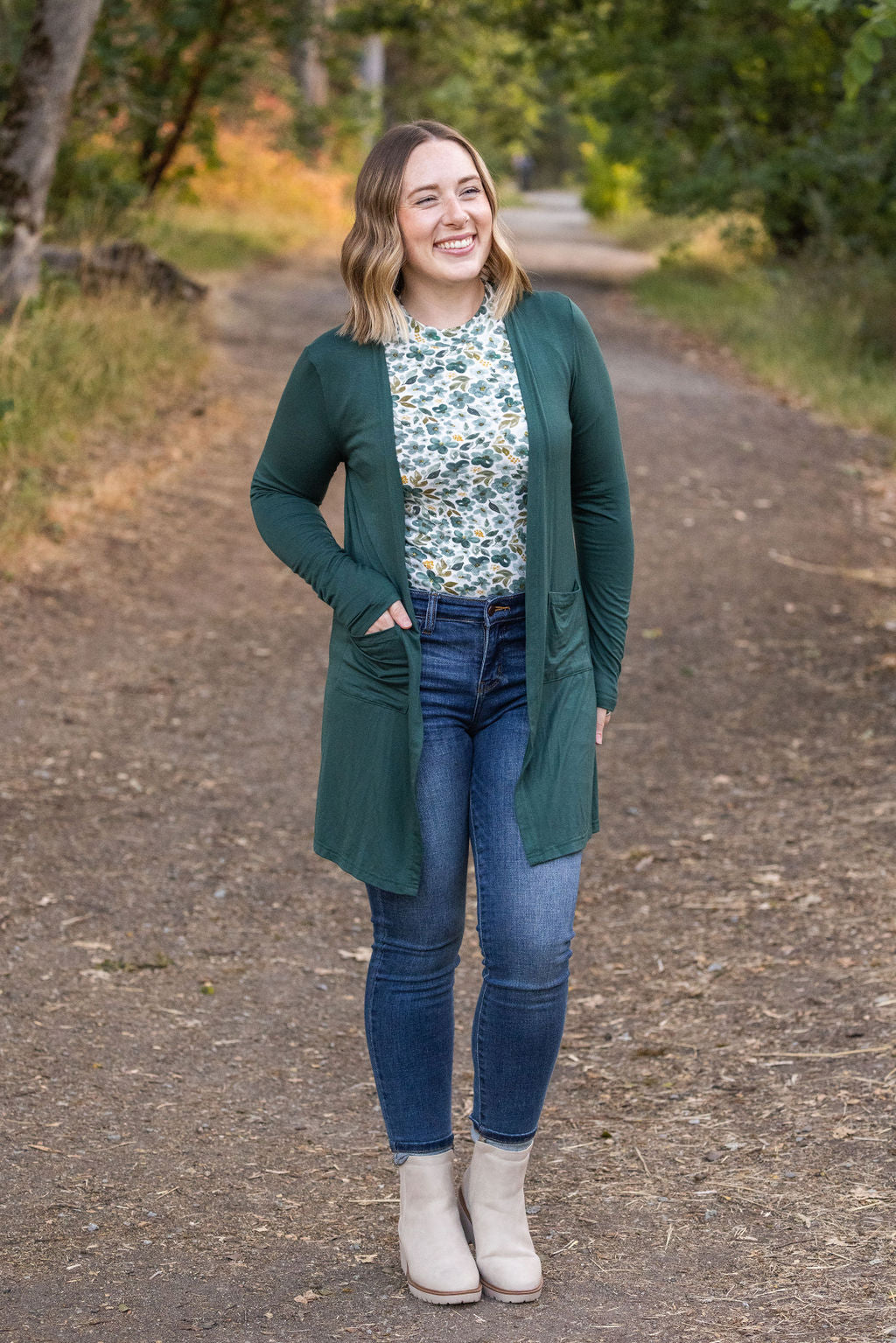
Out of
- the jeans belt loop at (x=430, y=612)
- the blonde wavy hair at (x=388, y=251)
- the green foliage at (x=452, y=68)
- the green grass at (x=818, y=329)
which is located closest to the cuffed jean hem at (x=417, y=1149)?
the jeans belt loop at (x=430, y=612)

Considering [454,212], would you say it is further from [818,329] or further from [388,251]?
[818,329]

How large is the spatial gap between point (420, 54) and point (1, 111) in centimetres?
1743

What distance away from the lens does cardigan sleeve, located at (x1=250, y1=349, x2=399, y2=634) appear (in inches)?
96.8

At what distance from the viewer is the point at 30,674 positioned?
20.4ft

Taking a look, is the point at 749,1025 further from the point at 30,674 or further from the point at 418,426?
the point at 30,674

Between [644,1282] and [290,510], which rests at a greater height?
[290,510]

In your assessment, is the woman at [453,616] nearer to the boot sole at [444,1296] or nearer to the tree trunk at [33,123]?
the boot sole at [444,1296]

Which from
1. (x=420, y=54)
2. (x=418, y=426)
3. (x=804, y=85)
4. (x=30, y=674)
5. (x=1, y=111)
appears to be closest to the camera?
(x=418, y=426)

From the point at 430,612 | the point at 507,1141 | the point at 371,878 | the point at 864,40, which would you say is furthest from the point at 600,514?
the point at 864,40

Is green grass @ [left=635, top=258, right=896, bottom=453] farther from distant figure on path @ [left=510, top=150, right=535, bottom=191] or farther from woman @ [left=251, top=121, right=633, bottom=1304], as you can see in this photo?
distant figure on path @ [left=510, top=150, right=535, bottom=191]

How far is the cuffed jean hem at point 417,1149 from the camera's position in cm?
263

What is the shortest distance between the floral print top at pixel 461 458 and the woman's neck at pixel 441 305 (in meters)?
0.03

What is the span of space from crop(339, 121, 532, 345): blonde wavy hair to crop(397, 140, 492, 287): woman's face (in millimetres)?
18

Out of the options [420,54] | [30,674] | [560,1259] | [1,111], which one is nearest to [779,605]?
[30,674]
